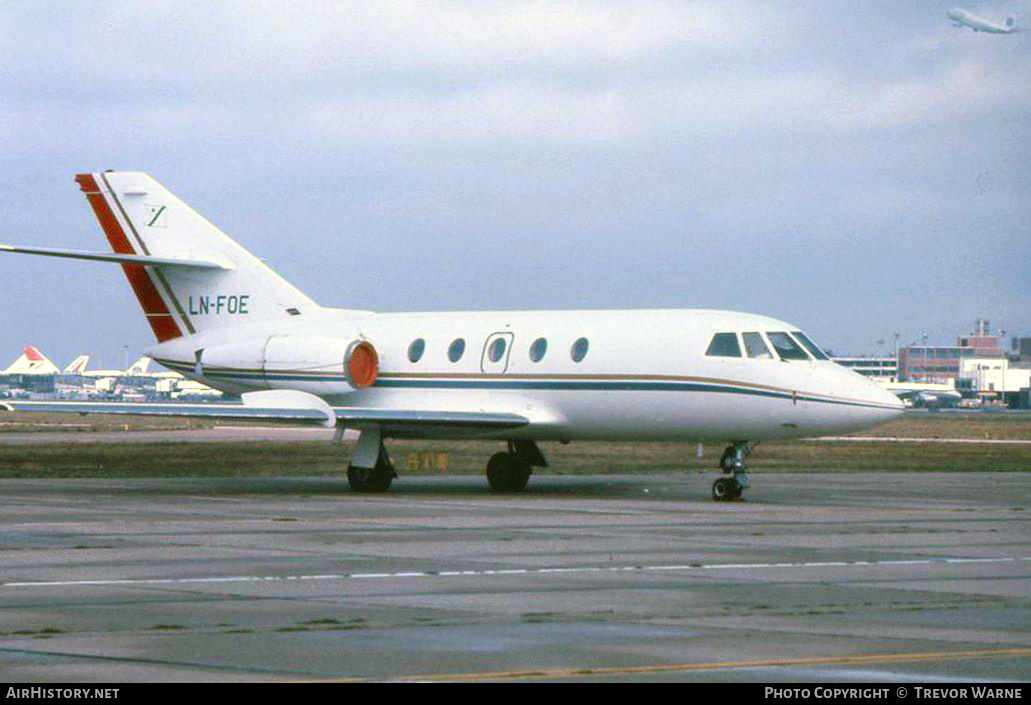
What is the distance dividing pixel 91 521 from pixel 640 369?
31.5 ft

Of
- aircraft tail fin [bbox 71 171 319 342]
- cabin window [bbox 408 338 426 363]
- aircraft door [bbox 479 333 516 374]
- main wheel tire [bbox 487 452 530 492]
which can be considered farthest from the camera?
aircraft tail fin [bbox 71 171 319 342]

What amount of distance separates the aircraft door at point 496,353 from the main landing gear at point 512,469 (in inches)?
64.1

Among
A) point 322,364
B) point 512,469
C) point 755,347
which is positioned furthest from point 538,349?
point 322,364

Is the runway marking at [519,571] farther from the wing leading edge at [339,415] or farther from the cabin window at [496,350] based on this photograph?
the cabin window at [496,350]

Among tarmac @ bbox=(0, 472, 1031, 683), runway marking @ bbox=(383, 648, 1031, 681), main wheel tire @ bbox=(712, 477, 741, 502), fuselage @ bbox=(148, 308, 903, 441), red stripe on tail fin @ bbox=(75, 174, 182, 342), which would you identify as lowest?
runway marking @ bbox=(383, 648, 1031, 681)

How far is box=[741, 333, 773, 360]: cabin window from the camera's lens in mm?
27297

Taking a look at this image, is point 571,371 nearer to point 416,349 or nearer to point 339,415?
point 416,349

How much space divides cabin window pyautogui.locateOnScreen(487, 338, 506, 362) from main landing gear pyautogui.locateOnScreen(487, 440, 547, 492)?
1.73 meters

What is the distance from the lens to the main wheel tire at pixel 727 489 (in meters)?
27.3

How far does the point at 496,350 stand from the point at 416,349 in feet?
5.89

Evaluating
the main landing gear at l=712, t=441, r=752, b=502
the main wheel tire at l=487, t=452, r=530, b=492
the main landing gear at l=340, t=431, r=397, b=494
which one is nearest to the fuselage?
the main landing gear at l=712, t=441, r=752, b=502

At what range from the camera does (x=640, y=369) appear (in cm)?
2802

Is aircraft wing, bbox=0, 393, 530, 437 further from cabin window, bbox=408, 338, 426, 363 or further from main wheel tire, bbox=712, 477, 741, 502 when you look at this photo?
main wheel tire, bbox=712, 477, 741, 502
